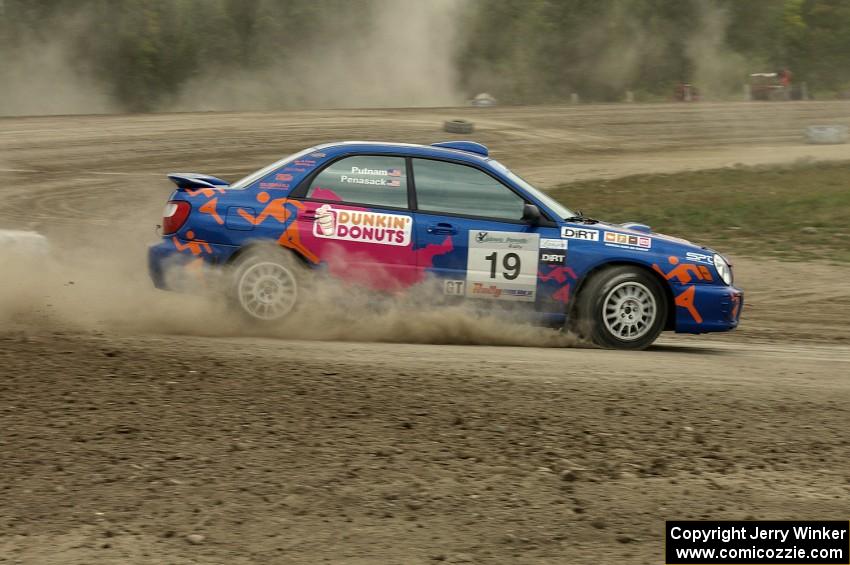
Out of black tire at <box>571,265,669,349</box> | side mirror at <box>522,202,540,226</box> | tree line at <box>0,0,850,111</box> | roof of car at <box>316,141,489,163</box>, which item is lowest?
black tire at <box>571,265,669,349</box>

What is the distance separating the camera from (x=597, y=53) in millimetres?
46344

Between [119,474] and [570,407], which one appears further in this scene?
[570,407]

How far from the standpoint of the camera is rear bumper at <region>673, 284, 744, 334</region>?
8164 mm

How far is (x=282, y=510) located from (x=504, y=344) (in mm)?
3892

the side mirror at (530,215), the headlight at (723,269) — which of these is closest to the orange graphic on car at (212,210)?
the side mirror at (530,215)

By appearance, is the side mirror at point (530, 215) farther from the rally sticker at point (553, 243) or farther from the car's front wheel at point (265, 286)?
→ the car's front wheel at point (265, 286)

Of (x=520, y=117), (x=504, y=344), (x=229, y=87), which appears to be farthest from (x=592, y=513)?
(x=229, y=87)

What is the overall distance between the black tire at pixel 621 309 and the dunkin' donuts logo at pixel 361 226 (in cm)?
146

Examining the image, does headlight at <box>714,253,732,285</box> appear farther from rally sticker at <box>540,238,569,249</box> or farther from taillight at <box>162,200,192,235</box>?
taillight at <box>162,200,192,235</box>

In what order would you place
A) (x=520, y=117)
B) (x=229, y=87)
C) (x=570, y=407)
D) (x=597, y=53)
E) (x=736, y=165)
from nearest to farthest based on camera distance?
(x=570, y=407) < (x=736, y=165) < (x=520, y=117) < (x=229, y=87) < (x=597, y=53)

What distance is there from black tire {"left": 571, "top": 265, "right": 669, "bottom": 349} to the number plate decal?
1.47 feet

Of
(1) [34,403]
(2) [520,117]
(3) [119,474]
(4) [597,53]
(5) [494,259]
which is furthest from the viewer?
(4) [597,53]

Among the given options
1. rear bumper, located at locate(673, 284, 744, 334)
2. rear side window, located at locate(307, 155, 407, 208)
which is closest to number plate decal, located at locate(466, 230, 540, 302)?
rear side window, located at locate(307, 155, 407, 208)

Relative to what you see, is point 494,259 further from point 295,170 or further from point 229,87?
point 229,87
